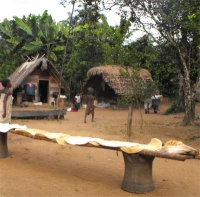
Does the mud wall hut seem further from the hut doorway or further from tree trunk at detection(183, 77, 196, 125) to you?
tree trunk at detection(183, 77, 196, 125)

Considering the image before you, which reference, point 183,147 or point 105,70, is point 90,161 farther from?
point 105,70

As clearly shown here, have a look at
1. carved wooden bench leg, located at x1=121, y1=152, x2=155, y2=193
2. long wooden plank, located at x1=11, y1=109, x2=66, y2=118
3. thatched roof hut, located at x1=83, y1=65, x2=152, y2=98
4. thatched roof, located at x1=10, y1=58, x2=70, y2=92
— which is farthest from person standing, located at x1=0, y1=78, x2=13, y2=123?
thatched roof, located at x1=10, y1=58, x2=70, y2=92

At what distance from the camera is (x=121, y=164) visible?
6.14 metres

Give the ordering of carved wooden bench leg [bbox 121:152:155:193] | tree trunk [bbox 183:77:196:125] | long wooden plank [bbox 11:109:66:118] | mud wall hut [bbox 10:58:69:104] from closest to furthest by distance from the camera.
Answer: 1. carved wooden bench leg [bbox 121:152:155:193]
2. tree trunk [bbox 183:77:196:125]
3. long wooden plank [bbox 11:109:66:118]
4. mud wall hut [bbox 10:58:69:104]

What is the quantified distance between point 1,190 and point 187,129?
7.86 metres

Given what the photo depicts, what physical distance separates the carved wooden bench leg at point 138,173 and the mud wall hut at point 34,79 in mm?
16274

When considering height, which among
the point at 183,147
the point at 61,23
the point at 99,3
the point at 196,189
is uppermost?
the point at 61,23

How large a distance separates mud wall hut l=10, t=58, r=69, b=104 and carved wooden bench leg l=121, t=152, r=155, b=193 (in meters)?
16.3

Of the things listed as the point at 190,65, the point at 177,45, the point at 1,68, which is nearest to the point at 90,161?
the point at 177,45

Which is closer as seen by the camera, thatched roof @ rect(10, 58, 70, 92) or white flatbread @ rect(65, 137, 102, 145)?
white flatbread @ rect(65, 137, 102, 145)

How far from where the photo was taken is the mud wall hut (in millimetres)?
20094

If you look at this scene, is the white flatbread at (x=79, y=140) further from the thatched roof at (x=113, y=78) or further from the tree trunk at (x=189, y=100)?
the thatched roof at (x=113, y=78)

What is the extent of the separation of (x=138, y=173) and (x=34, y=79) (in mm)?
17811

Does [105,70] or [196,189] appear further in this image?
[105,70]
